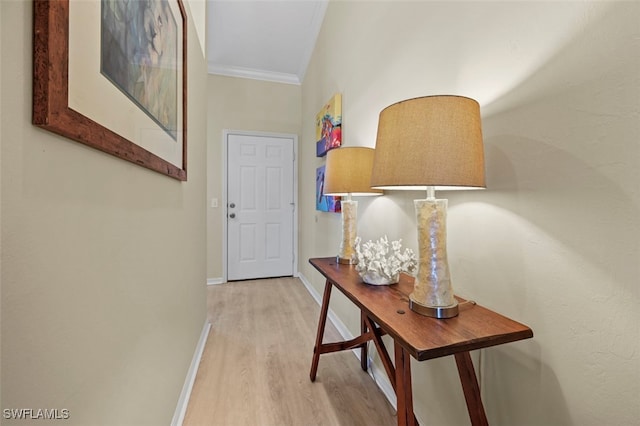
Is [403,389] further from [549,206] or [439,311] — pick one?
[549,206]

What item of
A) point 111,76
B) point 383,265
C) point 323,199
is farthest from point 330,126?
point 111,76

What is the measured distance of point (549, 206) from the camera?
0.73 meters

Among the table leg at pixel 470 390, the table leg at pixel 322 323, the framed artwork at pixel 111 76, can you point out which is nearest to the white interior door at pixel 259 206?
the table leg at pixel 322 323

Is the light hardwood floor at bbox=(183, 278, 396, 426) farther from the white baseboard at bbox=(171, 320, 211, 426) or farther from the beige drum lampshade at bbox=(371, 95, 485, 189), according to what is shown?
the beige drum lampshade at bbox=(371, 95, 485, 189)

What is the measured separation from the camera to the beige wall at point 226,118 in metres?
3.47

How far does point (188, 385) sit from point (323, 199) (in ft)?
5.70

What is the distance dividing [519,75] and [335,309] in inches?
81.7

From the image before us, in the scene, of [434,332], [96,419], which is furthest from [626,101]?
[96,419]

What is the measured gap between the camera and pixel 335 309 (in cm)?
238

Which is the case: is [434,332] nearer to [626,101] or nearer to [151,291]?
[626,101]

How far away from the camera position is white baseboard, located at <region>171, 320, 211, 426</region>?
128 centimetres

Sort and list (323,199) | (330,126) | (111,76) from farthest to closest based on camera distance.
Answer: (323,199) < (330,126) < (111,76)

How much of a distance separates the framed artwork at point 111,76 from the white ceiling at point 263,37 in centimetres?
171

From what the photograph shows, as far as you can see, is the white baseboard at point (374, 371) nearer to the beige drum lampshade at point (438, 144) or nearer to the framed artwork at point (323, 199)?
the framed artwork at point (323, 199)
